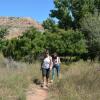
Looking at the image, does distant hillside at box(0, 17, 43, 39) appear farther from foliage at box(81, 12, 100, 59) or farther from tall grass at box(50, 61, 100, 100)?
tall grass at box(50, 61, 100, 100)

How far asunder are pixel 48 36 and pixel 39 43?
108 inches

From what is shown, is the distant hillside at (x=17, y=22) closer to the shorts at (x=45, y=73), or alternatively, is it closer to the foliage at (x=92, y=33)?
the foliage at (x=92, y=33)

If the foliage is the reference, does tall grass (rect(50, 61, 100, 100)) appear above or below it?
below

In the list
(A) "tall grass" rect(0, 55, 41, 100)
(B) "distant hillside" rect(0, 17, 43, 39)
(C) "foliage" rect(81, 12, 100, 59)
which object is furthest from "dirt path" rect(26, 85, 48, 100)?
(B) "distant hillside" rect(0, 17, 43, 39)

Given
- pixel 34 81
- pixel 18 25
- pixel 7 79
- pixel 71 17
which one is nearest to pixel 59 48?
pixel 71 17

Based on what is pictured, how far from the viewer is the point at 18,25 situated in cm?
7725

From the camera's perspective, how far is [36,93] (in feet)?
58.6

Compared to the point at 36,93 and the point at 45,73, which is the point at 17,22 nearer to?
the point at 45,73

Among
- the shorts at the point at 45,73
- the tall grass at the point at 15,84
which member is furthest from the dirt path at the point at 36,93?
the shorts at the point at 45,73

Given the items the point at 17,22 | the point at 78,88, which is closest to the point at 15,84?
the point at 78,88

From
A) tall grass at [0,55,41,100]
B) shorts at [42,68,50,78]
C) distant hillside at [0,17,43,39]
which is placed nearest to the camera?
tall grass at [0,55,41,100]

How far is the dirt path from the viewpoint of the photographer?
16.6 meters

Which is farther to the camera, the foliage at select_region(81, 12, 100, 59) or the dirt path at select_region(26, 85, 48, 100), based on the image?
the foliage at select_region(81, 12, 100, 59)

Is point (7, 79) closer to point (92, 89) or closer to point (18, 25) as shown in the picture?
point (92, 89)
